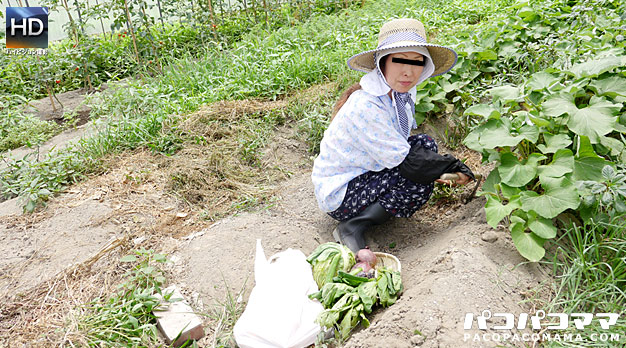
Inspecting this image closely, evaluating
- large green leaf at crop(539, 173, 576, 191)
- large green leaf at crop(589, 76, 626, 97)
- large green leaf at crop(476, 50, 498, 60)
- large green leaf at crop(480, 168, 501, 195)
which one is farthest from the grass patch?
large green leaf at crop(476, 50, 498, 60)

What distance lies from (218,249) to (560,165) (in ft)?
5.92

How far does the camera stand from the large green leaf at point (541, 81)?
2.54m

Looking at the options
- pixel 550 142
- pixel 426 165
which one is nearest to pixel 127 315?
pixel 426 165

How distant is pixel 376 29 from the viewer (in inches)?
201

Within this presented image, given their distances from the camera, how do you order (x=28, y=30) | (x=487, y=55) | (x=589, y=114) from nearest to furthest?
1. (x=589, y=114)
2. (x=487, y=55)
3. (x=28, y=30)

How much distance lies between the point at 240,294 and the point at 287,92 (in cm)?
236

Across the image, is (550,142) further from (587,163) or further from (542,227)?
(542,227)

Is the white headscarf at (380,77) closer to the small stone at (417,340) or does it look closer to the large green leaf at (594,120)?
the large green leaf at (594,120)

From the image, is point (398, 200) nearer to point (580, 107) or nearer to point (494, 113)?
point (494, 113)

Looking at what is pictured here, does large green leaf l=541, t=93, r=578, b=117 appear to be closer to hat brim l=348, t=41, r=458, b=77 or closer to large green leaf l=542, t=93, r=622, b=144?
large green leaf l=542, t=93, r=622, b=144

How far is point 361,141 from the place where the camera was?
8.39ft

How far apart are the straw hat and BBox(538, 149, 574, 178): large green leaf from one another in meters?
0.79

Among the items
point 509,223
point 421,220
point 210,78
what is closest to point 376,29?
point 210,78

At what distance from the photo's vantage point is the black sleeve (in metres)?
2.48
